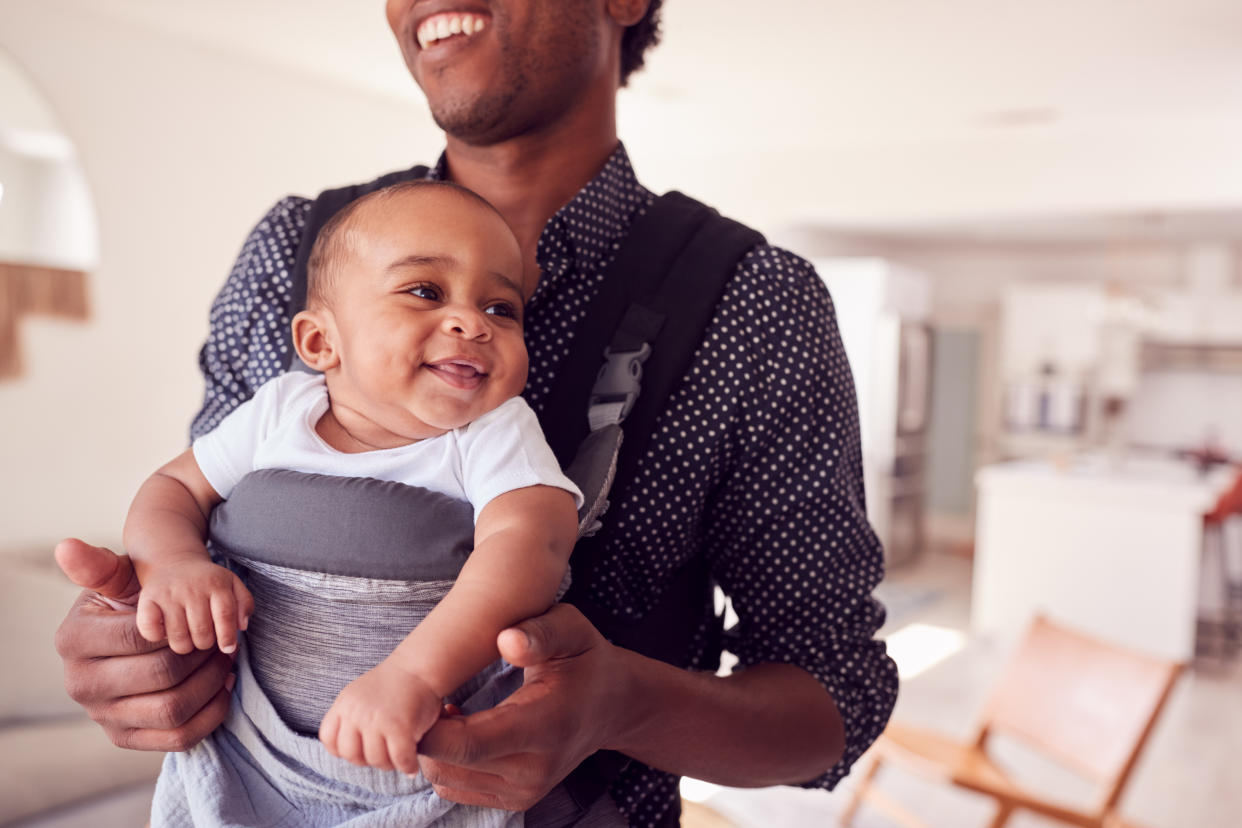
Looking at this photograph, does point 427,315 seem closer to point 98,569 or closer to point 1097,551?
point 98,569

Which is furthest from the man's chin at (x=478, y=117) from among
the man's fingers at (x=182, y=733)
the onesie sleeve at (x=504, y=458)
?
the man's fingers at (x=182, y=733)

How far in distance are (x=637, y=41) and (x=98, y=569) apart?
925 millimetres

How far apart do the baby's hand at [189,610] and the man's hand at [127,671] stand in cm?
2

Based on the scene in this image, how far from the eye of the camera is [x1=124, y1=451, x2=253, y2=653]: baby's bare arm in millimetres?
667

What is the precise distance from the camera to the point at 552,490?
709mm

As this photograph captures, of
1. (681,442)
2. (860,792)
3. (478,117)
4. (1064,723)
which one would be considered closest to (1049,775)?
(860,792)

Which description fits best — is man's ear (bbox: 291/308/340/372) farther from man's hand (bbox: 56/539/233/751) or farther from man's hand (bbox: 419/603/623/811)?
man's hand (bbox: 419/603/623/811)

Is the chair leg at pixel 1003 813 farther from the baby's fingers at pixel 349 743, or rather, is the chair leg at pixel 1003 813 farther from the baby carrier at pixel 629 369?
the baby's fingers at pixel 349 743

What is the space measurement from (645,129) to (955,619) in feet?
12.3

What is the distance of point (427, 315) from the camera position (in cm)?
76

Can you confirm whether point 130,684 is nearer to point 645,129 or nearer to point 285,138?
point 285,138

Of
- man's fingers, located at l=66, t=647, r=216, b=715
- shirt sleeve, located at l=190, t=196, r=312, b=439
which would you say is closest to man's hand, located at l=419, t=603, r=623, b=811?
man's fingers, located at l=66, t=647, r=216, b=715

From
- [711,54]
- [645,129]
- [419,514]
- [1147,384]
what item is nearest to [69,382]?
[711,54]

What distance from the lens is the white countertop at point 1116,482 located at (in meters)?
5.37
